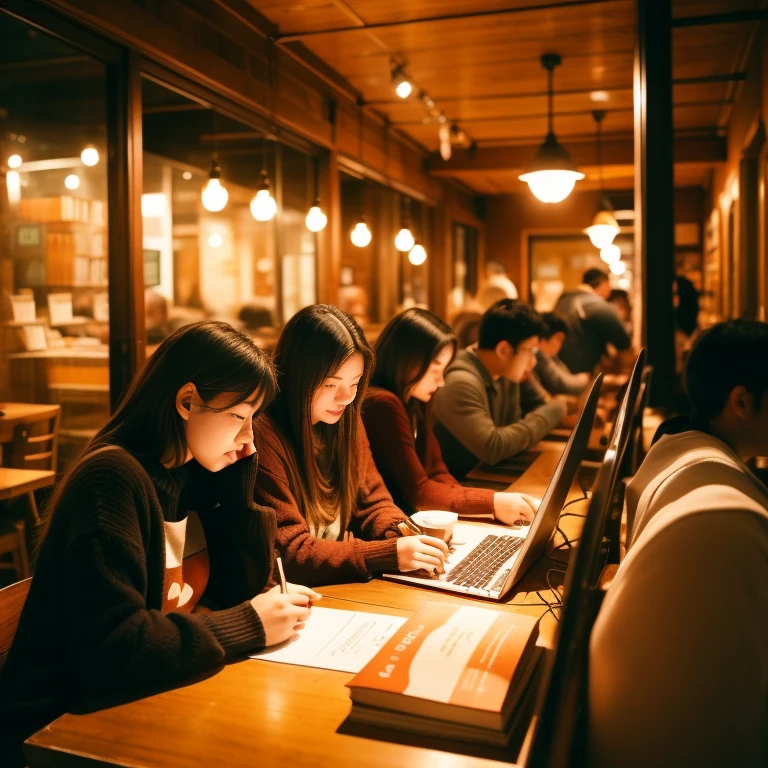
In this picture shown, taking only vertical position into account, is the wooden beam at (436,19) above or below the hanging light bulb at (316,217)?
above

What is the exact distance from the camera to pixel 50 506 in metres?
1.38

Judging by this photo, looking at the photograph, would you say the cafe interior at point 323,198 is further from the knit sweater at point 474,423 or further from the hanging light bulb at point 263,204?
the knit sweater at point 474,423

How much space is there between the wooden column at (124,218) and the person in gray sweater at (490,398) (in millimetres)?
1482

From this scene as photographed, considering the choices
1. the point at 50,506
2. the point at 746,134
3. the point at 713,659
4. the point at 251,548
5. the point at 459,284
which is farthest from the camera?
the point at 459,284

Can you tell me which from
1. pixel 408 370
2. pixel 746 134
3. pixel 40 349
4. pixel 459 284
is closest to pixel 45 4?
pixel 40 349

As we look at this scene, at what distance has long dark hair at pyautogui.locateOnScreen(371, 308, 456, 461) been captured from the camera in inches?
102

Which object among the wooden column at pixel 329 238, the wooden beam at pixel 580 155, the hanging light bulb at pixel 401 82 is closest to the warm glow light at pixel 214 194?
the hanging light bulb at pixel 401 82

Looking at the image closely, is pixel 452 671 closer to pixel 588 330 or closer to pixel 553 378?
pixel 553 378

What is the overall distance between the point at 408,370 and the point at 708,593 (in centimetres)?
165

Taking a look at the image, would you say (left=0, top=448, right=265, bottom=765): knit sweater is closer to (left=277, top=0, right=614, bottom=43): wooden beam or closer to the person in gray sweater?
the person in gray sweater

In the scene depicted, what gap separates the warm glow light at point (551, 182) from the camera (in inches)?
186

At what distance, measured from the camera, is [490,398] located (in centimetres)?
348

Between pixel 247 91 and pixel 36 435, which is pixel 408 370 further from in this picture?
pixel 247 91

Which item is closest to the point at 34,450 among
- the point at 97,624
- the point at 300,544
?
the point at 300,544
